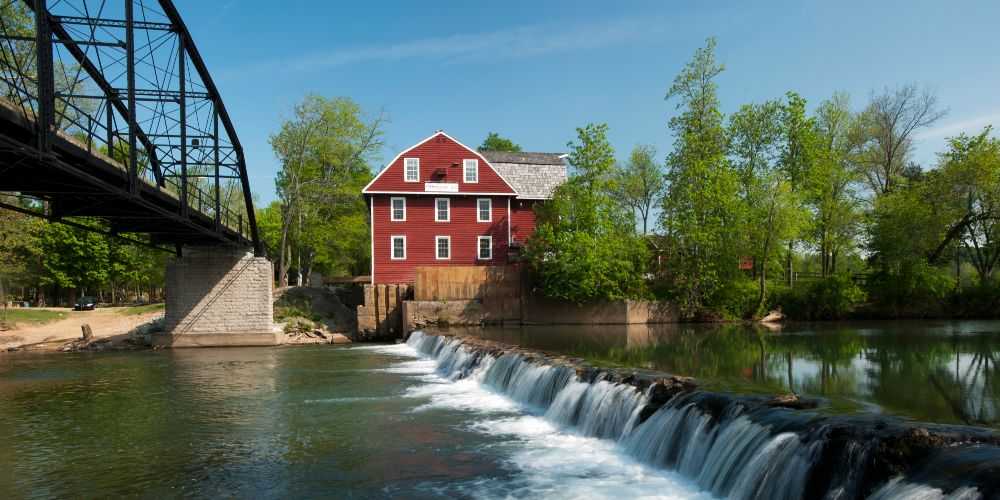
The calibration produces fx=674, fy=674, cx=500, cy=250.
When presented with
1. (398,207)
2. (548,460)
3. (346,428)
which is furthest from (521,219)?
(548,460)

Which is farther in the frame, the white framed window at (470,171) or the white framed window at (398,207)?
the white framed window at (470,171)

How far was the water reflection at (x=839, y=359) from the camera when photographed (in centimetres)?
1162

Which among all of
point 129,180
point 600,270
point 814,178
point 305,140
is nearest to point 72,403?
point 129,180

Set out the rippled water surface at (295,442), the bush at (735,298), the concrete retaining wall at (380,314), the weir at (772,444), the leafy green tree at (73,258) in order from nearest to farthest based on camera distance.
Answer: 1. the weir at (772,444)
2. the rippled water surface at (295,442)
3. the concrete retaining wall at (380,314)
4. the bush at (735,298)
5. the leafy green tree at (73,258)

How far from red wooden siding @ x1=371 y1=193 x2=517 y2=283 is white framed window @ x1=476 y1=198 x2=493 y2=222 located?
20 centimetres

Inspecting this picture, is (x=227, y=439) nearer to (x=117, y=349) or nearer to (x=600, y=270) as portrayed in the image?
(x=117, y=349)

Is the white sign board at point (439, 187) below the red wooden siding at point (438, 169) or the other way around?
below

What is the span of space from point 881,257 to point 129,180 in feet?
131

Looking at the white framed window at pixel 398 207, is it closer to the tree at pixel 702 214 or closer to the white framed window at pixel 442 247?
the white framed window at pixel 442 247

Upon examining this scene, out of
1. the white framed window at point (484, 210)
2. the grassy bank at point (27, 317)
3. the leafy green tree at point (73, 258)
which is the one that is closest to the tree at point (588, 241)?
the white framed window at point (484, 210)

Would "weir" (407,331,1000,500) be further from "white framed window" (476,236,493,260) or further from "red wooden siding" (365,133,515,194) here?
"red wooden siding" (365,133,515,194)

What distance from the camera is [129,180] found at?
19672 millimetres

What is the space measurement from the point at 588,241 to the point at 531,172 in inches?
373

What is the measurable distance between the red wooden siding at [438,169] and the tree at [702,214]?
1089 cm
